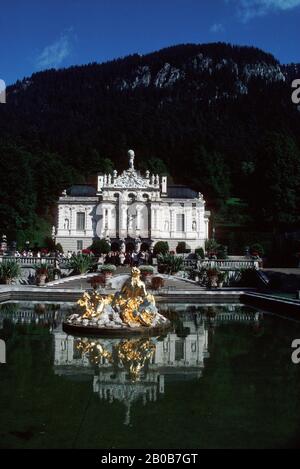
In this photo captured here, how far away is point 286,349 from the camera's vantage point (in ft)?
40.4

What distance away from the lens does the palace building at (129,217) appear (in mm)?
58875

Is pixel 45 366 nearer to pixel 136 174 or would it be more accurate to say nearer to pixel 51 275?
pixel 51 275

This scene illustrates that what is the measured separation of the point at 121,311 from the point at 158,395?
6488 mm

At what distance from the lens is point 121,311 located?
1440 centimetres

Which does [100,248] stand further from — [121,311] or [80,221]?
[121,311]

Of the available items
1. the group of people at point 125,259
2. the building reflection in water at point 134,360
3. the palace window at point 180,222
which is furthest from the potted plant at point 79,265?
the building reflection in water at point 134,360

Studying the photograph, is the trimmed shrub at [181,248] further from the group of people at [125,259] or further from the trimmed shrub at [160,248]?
the group of people at [125,259]

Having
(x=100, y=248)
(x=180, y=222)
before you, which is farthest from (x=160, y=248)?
(x=180, y=222)

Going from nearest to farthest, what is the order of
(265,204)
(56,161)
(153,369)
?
(153,369), (265,204), (56,161)

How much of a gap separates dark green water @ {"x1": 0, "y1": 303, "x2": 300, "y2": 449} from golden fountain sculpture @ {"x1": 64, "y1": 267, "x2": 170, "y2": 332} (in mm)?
977

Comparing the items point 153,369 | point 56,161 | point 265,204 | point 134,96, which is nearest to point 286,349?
point 153,369

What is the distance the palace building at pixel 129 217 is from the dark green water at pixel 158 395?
45222 millimetres

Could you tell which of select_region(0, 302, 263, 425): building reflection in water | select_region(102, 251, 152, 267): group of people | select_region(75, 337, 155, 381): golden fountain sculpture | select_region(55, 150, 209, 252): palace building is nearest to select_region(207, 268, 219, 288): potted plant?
select_region(0, 302, 263, 425): building reflection in water
